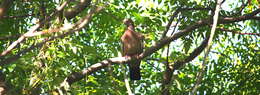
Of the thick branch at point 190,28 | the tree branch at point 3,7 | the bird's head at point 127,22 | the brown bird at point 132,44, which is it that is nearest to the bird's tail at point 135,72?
the brown bird at point 132,44

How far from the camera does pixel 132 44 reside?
7.44 meters

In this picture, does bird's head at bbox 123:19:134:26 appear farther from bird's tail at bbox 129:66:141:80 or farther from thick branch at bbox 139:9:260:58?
thick branch at bbox 139:9:260:58

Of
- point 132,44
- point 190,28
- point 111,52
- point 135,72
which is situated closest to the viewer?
point 190,28

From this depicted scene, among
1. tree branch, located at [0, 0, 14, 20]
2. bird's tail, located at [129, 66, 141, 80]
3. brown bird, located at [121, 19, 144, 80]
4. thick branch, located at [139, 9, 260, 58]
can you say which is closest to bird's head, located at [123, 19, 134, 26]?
A: brown bird, located at [121, 19, 144, 80]

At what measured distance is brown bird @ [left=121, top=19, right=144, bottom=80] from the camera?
7.32 metres

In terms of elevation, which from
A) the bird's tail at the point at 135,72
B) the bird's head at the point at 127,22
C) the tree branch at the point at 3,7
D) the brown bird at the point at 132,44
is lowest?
the tree branch at the point at 3,7

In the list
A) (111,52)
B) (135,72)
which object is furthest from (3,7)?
(111,52)

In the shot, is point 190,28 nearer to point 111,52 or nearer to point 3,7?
point 3,7

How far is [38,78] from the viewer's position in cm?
394

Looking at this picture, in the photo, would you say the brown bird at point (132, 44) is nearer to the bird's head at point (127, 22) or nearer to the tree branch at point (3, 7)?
the bird's head at point (127, 22)

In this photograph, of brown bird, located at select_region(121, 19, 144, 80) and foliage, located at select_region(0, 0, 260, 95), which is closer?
foliage, located at select_region(0, 0, 260, 95)

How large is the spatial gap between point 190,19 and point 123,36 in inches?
64.8

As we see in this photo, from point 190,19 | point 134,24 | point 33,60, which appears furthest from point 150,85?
point 33,60

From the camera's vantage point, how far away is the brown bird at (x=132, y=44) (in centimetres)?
732
